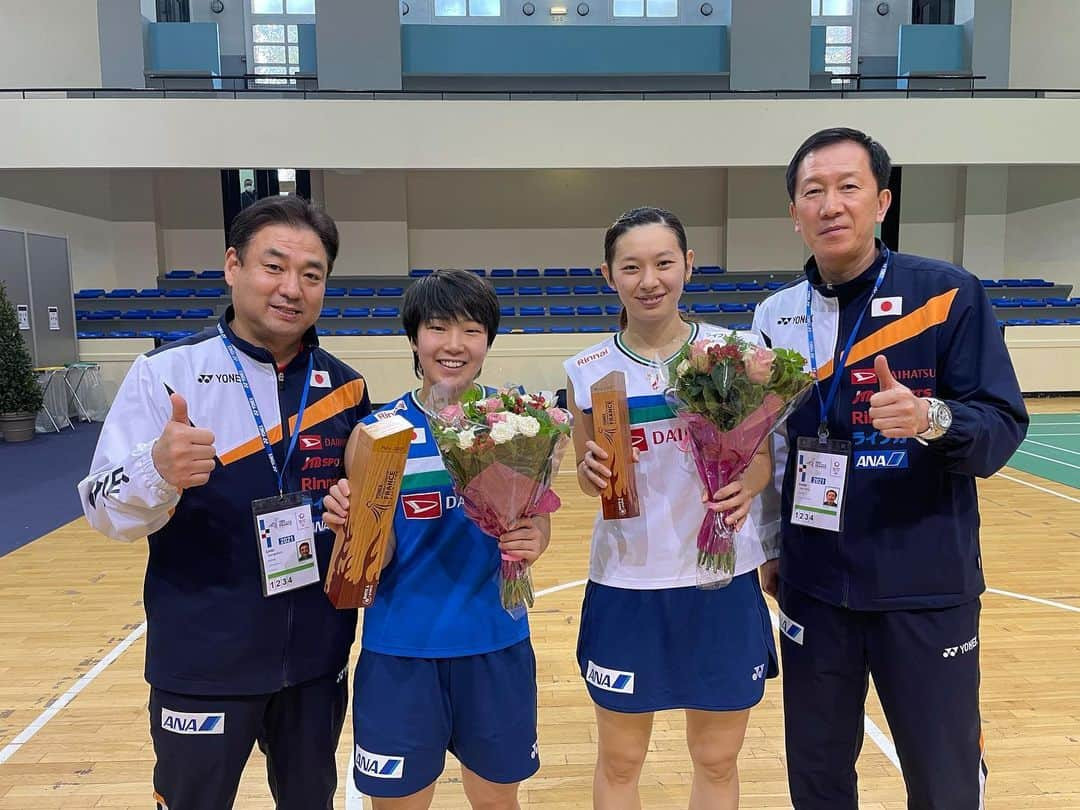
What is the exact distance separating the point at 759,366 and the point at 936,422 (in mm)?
367

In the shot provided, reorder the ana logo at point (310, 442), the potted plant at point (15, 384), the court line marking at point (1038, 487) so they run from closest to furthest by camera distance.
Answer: the ana logo at point (310, 442)
the court line marking at point (1038, 487)
the potted plant at point (15, 384)

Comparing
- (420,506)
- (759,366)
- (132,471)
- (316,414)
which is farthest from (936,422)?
(132,471)

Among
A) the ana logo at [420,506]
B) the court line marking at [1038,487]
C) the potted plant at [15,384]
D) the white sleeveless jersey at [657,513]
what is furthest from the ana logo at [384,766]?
the potted plant at [15,384]

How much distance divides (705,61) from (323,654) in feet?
43.4

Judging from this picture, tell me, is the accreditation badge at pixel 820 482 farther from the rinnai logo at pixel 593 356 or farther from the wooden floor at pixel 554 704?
the wooden floor at pixel 554 704

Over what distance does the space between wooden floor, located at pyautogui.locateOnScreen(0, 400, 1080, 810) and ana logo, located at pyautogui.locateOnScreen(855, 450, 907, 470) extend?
50.5 inches

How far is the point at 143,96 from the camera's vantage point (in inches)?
410

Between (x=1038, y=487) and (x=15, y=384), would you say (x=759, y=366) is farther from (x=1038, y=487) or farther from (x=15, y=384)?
(x=15, y=384)

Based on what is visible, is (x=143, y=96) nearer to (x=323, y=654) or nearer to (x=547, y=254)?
(x=547, y=254)

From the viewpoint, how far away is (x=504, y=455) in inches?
52.8

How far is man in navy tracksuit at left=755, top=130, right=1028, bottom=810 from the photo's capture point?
1.54 meters

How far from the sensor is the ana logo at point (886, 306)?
1.59 m

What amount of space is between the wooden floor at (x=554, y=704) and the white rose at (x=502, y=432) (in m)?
1.53

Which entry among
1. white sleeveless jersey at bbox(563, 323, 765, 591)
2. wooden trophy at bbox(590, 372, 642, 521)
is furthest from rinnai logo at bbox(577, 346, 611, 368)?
wooden trophy at bbox(590, 372, 642, 521)
